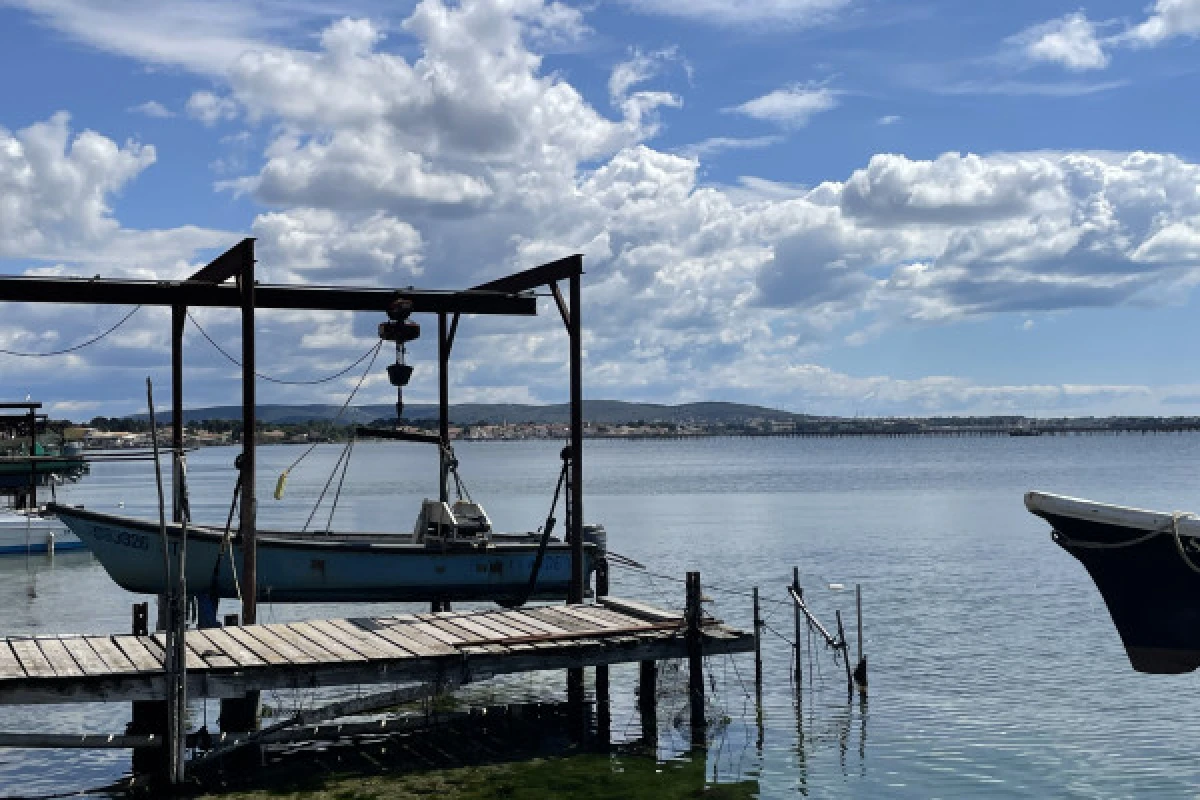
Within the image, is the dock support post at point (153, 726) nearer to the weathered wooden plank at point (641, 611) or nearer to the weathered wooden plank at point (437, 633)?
the weathered wooden plank at point (437, 633)

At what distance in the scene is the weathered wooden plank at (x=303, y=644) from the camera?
48.6ft

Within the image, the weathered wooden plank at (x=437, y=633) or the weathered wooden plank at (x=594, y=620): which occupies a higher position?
the weathered wooden plank at (x=594, y=620)

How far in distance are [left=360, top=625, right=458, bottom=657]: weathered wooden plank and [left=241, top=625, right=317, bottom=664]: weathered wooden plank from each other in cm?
123

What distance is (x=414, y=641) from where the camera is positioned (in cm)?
1619

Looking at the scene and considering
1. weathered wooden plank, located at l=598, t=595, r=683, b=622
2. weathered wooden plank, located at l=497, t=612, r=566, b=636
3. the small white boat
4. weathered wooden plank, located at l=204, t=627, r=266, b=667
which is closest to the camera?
weathered wooden plank, located at l=204, t=627, r=266, b=667

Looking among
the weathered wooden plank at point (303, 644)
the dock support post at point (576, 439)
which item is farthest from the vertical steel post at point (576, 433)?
the weathered wooden plank at point (303, 644)

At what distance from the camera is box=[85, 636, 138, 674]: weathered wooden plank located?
46.2 feet

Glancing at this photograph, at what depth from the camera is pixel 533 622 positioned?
17.6 meters

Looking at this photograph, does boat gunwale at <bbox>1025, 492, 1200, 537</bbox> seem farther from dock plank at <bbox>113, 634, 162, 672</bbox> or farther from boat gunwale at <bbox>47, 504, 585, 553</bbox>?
dock plank at <bbox>113, 634, 162, 672</bbox>

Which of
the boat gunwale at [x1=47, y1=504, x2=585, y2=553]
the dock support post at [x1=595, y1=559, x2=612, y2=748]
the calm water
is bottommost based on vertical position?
the calm water

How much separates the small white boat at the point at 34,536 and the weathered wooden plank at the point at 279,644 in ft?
97.1

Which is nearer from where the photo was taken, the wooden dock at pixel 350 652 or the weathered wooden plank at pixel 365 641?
the wooden dock at pixel 350 652

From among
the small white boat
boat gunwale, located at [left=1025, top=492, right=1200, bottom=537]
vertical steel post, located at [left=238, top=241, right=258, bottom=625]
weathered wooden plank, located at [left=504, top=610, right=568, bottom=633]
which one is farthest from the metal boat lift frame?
the small white boat

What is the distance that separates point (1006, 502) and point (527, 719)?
58.3 m
